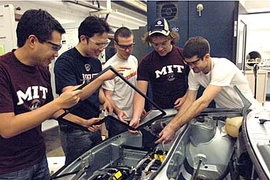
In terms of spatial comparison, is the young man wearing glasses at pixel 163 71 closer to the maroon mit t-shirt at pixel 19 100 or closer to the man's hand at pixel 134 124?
the man's hand at pixel 134 124

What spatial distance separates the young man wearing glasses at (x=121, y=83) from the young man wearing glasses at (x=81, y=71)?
0.32m

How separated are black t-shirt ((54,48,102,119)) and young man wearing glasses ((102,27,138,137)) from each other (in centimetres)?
30

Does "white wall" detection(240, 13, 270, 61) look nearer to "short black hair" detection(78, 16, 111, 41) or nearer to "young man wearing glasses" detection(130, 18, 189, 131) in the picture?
"young man wearing glasses" detection(130, 18, 189, 131)

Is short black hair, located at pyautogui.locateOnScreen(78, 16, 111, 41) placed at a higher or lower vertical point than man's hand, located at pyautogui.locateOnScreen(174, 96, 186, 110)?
higher

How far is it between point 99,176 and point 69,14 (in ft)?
13.8

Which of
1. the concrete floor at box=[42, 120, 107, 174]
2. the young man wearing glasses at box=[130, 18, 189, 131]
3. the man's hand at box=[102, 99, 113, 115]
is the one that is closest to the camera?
the man's hand at box=[102, 99, 113, 115]

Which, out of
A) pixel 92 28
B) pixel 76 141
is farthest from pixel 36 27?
pixel 76 141

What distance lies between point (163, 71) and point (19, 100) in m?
1.24

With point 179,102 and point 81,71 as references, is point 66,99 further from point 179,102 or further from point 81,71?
point 179,102

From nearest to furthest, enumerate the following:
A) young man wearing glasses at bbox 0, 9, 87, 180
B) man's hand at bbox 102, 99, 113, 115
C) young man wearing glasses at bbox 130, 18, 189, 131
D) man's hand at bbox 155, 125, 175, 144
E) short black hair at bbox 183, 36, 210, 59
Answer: young man wearing glasses at bbox 0, 9, 87, 180, man's hand at bbox 155, 125, 175, 144, short black hair at bbox 183, 36, 210, 59, man's hand at bbox 102, 99, 113, 115, young man wearing glasses at bbox 130, 18, 189, 131

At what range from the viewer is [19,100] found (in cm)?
113

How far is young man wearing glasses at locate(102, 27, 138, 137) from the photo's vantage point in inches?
81.6

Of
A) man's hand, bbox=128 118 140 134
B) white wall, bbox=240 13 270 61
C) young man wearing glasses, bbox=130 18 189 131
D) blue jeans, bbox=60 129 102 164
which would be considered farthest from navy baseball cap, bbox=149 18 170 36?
white wall, bbox=240 13 270 61

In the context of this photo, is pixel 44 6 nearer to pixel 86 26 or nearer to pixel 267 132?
pixel 86 26
